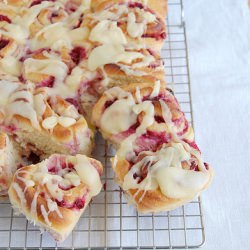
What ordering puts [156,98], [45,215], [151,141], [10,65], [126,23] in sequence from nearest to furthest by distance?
[45,215], [151,141], [156,98], [10,65], [126,23]

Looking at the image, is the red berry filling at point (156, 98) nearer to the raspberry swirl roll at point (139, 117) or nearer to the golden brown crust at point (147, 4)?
the raspberry swirl roll at point (139, 117)

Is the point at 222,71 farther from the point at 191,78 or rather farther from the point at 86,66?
the point at 86,66

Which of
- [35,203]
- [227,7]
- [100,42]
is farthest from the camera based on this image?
[227,7]

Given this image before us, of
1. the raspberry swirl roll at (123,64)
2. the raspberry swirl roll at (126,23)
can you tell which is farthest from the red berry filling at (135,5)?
the raspberry swirl roll at (123,64)

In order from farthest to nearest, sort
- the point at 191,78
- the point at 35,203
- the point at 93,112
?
the point at 191,78 < the point at 93,112 < the point at 35,203

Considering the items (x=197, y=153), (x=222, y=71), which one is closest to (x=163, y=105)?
(x=197, y=153)

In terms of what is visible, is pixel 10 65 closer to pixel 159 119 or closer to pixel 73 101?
pixel 73 101

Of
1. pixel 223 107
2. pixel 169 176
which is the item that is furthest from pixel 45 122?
pixel 223 107
